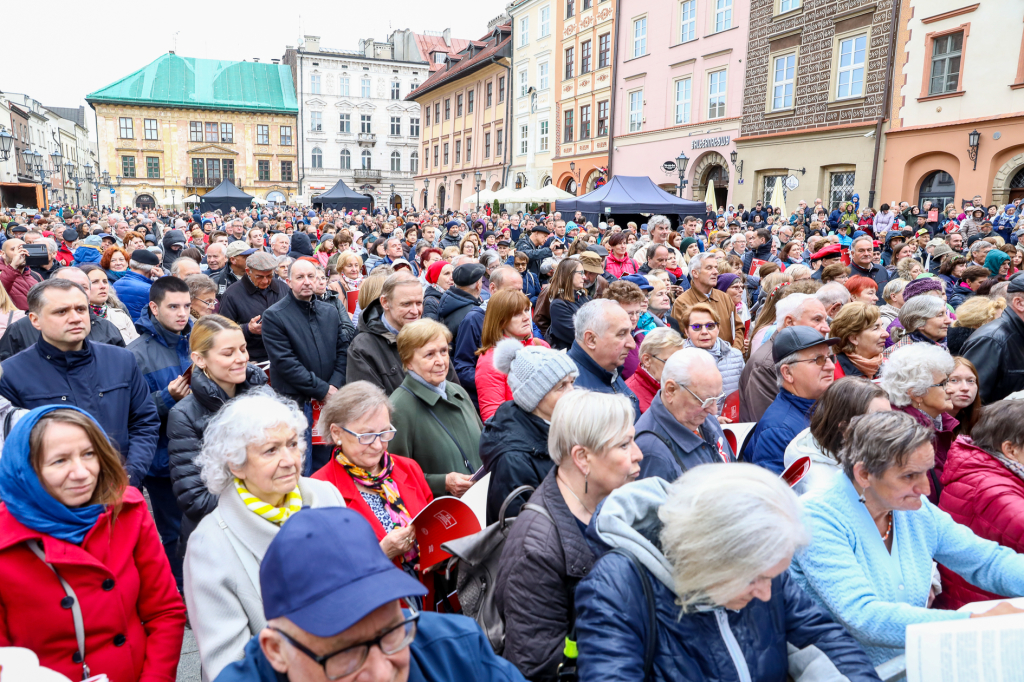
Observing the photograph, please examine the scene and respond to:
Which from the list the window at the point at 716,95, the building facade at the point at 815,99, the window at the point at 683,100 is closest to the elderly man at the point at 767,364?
the building facade at the point at 815,99

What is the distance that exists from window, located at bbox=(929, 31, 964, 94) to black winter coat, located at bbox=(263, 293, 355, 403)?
19.0 metres

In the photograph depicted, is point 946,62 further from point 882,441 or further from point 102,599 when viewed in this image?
point 102,599

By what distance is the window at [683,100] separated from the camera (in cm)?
2678

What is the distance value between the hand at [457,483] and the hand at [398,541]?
2.25 ft

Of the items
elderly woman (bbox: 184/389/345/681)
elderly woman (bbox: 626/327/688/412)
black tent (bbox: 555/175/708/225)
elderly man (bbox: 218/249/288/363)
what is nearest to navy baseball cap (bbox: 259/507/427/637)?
elderly woman (bbox: 184/389/345/681)

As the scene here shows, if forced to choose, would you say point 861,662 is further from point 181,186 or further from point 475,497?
point 181,186

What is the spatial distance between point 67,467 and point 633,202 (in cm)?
1571

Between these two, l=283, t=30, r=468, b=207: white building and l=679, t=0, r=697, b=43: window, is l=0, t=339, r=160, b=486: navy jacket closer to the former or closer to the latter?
l=679, t=0, r=697, b=43: window

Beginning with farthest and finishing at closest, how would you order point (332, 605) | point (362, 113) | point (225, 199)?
point (362, 113) → point (225, 199) → point (332, 605)

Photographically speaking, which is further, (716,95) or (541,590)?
(716,95)

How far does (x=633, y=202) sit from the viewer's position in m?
16.8

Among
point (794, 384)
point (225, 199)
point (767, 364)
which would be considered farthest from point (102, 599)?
point (225, 199)

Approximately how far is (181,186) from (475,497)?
64427 millimetres

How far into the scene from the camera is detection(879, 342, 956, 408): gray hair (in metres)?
3.51
